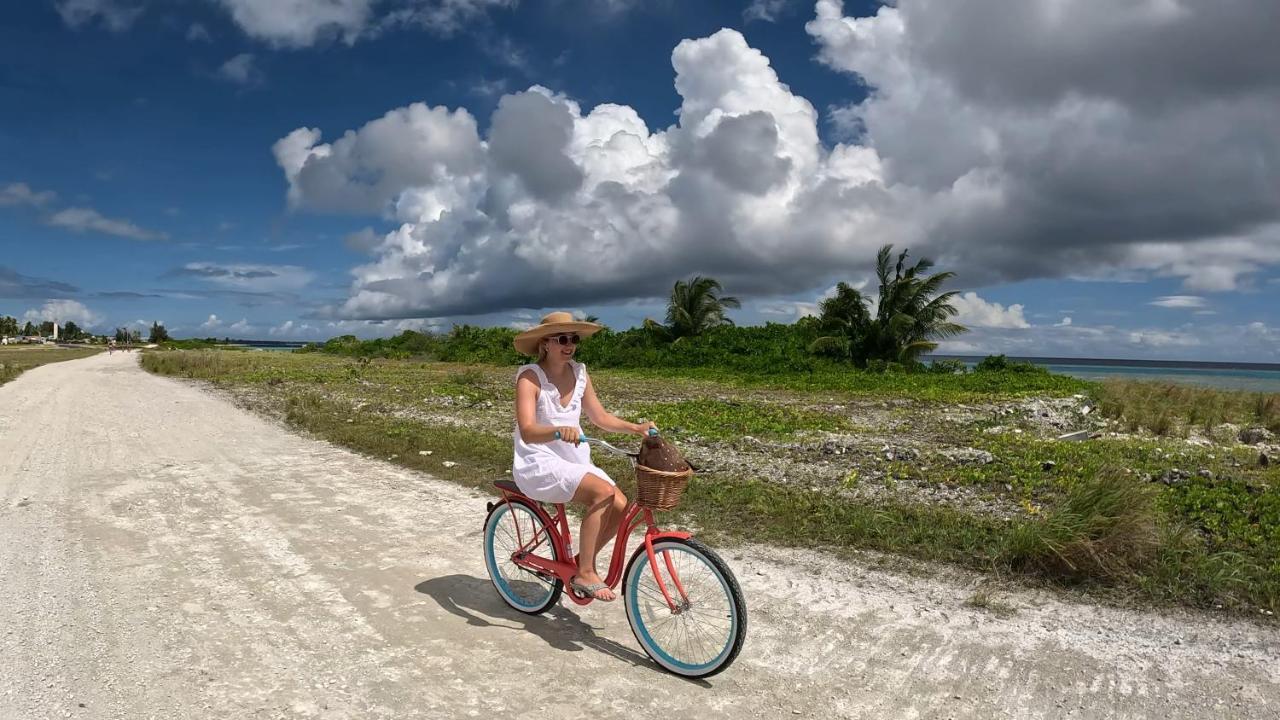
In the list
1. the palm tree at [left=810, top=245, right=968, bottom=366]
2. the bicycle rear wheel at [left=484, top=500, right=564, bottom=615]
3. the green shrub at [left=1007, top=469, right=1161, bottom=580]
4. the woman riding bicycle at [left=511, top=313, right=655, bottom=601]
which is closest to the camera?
the woman riding bicycle at [left=511, top=313, right=655, bottom=601]

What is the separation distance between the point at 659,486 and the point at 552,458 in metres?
0.76

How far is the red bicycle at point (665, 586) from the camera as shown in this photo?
379cm

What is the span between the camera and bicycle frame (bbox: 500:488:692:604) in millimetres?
3977

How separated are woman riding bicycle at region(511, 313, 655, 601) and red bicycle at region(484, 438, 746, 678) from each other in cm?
12

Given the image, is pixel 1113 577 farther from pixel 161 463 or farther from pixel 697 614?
pixel 161 463

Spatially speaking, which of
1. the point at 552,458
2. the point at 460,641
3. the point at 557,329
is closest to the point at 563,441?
the point at 552,458

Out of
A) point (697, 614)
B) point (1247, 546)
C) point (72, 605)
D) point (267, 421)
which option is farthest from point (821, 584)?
point (267, 421)

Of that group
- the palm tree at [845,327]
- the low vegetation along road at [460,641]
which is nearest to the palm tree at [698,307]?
the palm tree at [845,327]

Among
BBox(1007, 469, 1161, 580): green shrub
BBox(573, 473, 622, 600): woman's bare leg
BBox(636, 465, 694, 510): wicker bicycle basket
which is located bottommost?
BBox(1007, 469, 1161, 580): green shrub

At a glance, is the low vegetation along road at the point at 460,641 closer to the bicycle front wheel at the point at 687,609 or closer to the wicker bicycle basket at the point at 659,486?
the bicycle front wheel at the point at 687,609

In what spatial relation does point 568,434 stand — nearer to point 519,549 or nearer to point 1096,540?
point 519,549

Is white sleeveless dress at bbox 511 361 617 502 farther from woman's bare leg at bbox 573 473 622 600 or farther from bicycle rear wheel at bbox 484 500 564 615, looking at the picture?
bicycle rear wheel at bbox 484 500 564 615

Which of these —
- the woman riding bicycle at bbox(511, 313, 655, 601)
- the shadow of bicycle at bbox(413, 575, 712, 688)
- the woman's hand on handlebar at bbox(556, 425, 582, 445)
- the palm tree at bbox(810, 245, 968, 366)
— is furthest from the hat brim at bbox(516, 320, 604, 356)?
the palm tree at bbox(810, 245, 968, 366)

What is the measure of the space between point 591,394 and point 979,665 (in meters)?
2.68
